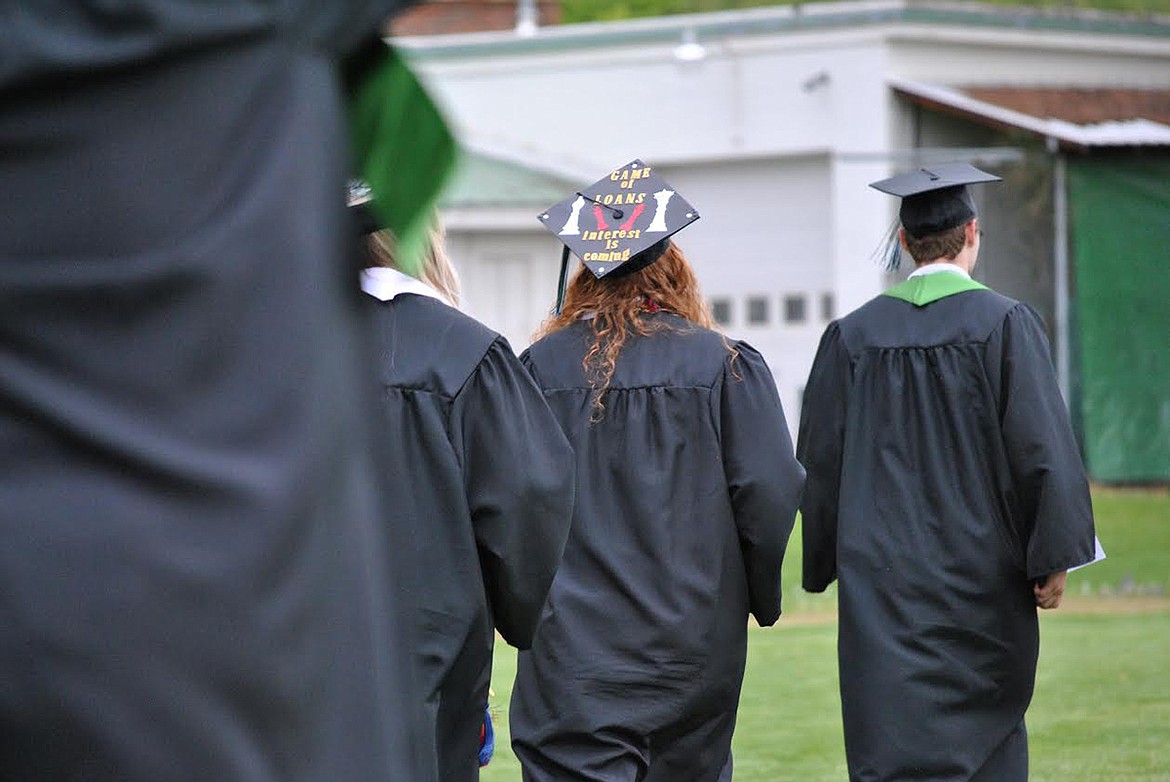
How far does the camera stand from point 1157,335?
19516mm

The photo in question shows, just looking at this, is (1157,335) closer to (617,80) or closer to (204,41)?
(617,80)

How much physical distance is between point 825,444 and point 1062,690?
14.2 feet

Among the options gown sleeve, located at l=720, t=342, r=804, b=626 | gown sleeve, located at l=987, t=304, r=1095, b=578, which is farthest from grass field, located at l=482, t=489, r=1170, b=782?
gown sleeve, located at l=987, t=304, r=1095, b=578

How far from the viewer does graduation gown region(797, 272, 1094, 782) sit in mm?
6043

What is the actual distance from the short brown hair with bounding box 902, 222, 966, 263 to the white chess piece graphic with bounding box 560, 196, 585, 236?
44.5 inches

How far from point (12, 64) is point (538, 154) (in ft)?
75.0

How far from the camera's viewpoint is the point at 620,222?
5.99 metres

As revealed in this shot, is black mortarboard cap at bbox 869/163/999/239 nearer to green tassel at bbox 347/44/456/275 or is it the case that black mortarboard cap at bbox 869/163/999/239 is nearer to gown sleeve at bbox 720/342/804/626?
gown sleeve at bbox 720/342/804/626

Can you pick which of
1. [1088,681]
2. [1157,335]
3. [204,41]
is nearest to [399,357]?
[204,41]

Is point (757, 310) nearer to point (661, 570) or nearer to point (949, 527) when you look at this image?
point (949, 527)

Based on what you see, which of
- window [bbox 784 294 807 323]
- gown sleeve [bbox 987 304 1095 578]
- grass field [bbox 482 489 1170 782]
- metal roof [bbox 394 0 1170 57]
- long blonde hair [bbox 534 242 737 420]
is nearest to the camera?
long blonde hair [bbox 534 242 737 420]

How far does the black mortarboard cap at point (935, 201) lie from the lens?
6.38 metres

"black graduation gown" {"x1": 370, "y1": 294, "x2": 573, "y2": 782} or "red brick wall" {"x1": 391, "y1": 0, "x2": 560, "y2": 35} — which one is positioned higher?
"black graduation gown" {"x1": 370, "y1": 294, "x2": 573, "y2": 782}

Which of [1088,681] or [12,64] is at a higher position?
[12,64]
